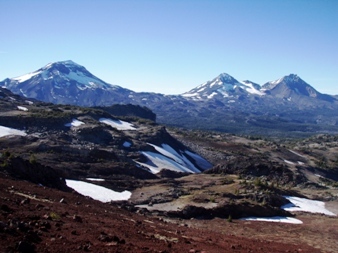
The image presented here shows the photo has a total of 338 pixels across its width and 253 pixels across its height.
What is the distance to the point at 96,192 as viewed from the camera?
120 ft

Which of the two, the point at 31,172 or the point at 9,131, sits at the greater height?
the point at 31,172

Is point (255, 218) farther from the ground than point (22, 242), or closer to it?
closer to it

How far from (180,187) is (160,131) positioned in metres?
40.2

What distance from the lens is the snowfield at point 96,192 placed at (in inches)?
1394

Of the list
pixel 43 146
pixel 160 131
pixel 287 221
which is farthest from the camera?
pixel 160 131

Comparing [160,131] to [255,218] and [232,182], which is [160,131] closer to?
[232,182]

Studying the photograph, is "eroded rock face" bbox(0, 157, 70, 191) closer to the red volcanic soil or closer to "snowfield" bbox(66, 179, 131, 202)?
"snowfield" bbox(66, 179, 131, 202)

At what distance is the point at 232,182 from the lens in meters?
44.6

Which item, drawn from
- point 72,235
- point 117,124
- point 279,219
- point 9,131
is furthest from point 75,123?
point 72,235


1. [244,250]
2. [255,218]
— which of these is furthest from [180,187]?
[244,250]

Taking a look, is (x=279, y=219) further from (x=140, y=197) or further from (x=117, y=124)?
(x=117, y=124)

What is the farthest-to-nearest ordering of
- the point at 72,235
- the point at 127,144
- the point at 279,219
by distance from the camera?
the point at 127,144
the point at 279,219
the point at 72,235

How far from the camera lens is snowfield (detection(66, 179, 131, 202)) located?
35406 mm

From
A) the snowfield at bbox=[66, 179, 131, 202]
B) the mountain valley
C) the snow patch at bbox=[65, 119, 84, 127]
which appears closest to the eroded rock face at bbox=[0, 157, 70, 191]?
the mountain valley
